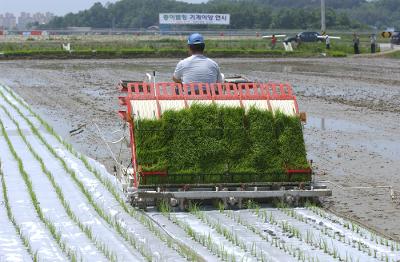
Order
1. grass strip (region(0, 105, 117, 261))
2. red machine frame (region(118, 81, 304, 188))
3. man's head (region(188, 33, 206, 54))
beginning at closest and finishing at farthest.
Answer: grass strip (region(0, 105, 117, 261))
red machine frame (region(118, 81, 304, 188))
man's head (region(188, 33, 206, 54))

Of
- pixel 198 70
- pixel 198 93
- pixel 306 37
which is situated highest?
pixel 198 70

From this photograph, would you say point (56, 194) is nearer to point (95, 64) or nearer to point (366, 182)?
point (366, 182)

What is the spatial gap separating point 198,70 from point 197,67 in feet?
0.13

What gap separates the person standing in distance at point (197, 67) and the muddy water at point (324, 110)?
212cm

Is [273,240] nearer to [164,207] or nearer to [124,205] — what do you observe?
[164,207]

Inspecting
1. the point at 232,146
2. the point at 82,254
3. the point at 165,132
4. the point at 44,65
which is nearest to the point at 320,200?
the point at 232,146

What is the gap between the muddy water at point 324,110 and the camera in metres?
11.2

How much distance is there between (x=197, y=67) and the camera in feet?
35.9

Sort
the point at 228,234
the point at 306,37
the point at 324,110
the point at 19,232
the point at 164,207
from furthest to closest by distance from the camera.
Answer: the point at 306,37 < the point at 324,110 < the point at 164,207 < the point at 19,232 < the point at 228,234

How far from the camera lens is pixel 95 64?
147 feet

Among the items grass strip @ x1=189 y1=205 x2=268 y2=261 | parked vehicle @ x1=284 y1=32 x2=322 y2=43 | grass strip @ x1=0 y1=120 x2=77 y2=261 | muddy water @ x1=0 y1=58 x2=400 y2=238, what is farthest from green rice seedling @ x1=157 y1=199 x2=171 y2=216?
parked vehicle @ x1=284 y1=32 x2=322 y2=43

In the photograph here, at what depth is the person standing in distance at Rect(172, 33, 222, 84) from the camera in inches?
430

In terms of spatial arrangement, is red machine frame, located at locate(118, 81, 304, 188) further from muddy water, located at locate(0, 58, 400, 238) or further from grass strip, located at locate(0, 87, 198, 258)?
muddy water, located at locate(0, 58, 400, 238)

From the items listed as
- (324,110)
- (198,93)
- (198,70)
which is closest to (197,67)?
(198,70)
